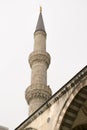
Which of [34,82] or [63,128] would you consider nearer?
[63,128]

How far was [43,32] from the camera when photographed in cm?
3056

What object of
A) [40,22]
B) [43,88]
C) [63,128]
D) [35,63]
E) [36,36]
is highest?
[40,22]

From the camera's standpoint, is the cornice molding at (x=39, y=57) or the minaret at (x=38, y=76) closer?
the minaret at (x=38, y=76)

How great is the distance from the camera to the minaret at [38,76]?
26859mm

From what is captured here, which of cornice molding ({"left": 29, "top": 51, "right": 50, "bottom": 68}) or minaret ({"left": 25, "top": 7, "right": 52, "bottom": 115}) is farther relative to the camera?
cornice molding ({"left": 29, "top": 51, "right": 50, "bottom": 68})

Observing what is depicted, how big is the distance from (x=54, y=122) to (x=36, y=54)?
15.9m

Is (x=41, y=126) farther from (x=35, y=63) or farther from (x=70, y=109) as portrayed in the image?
(x=35, y=63)

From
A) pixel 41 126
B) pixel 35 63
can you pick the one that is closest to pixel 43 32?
pixel 35 63

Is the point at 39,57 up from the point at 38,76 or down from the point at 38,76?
up

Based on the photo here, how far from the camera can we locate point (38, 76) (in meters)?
27.7

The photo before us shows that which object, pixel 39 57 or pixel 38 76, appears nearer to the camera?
pixel 38 76

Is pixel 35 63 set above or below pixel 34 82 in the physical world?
above

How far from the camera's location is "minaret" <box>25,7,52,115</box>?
26.9m

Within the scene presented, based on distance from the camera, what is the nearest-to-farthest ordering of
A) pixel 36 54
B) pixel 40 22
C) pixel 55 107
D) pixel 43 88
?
pixel 55 107 < pixel 43 88 < pixel 36 54 < pixel 40 22
